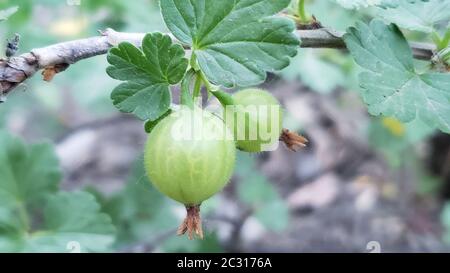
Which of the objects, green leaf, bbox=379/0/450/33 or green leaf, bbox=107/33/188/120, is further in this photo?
green leaf, bbox=379/0/450/33

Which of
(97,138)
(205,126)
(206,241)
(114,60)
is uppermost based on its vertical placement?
(97,138)

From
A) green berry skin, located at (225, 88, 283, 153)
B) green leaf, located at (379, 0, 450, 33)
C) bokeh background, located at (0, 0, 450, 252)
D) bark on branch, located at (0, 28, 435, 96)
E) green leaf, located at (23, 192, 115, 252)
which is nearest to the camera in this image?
bark on branch, located at (0, 28, 435, 96)

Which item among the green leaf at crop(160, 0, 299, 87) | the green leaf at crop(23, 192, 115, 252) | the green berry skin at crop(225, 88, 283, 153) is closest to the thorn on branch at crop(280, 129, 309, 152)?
the green berry skin at crop(225, 88, 283, 153)

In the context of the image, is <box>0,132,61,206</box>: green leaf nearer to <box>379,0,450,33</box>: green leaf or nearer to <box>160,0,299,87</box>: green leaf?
<box>160,0,299,87</box>: green leaf

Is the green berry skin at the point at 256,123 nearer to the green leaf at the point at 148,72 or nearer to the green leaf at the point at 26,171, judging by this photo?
the green leaf at the point at 148,72

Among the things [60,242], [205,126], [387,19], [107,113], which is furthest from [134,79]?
[107,113]

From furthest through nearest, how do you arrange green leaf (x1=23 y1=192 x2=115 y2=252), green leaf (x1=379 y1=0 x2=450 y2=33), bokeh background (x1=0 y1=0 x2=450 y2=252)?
bokeh background (x1=0 y1=0 x2=450 y2=252) < green leaf (x1=23 y1=192 x2=115 y2=252) < green leaf (x1=379 y1=0 x2=450 y2=33)

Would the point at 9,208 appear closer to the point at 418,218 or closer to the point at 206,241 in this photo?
the point at 206,241

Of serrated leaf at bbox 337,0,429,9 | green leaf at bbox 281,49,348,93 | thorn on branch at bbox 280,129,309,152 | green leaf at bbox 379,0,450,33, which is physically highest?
green leaf at bbox 281,49,348,93

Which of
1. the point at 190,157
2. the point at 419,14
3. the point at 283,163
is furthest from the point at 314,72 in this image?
the point at 190,157
